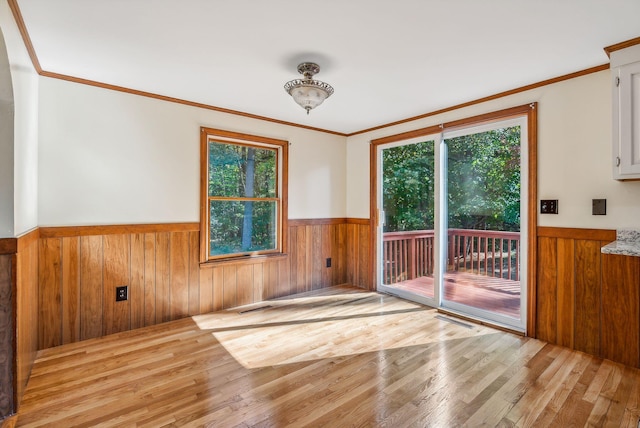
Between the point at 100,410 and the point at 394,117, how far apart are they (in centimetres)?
380

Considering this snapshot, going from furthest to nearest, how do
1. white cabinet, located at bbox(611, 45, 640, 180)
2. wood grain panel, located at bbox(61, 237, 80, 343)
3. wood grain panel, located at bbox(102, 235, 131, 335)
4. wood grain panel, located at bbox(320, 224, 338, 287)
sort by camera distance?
wood grain panel, located at bbox(320, 224, 338, 287), wood grain panel, located at bbox(102, 235, 131, 335), wood grain panel, located at bbox(61, 237, 80, 343), white cabinet, located at bbox(611, 45, 640, 180)

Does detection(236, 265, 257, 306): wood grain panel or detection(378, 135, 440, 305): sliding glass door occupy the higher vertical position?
detection(378, 135, 440, 305): sliding glass door

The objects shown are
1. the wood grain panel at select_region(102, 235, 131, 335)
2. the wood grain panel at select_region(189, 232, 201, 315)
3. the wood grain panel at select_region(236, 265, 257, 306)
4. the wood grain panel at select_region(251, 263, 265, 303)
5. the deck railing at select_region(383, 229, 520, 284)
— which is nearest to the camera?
the wood grain panel at select_region(102, 235, 131, 335)

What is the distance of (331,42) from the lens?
2.17 meters

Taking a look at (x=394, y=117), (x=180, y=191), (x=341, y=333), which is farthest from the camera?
(x=394, y=117)

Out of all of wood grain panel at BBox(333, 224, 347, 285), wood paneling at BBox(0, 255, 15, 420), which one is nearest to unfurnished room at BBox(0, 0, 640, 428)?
wood paneling at BBox(0, 255, 15, 420)

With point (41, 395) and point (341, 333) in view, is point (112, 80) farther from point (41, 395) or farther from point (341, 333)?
point (341, 333)

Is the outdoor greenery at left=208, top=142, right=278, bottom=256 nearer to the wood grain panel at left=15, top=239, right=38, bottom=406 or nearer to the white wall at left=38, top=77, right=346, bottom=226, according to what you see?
the white wall at left=38, top=77, right=346, bottom=226

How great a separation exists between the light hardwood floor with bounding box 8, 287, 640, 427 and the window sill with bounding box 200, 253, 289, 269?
63 cm

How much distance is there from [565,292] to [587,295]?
5.7 inches

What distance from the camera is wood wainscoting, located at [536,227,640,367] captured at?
237 cm

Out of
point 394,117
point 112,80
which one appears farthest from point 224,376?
point 394,117

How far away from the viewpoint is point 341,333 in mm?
2959

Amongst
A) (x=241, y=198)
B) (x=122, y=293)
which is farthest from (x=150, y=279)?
(x=241, y=198)
